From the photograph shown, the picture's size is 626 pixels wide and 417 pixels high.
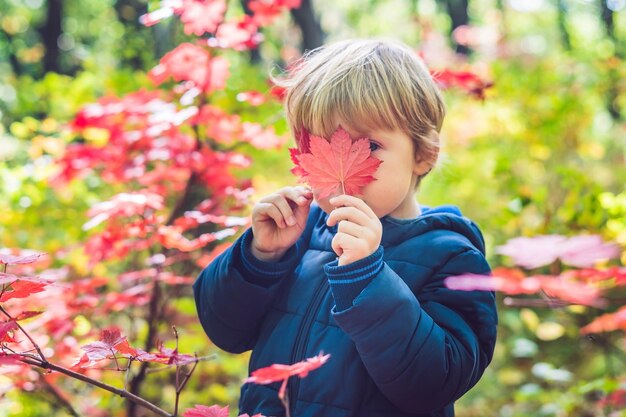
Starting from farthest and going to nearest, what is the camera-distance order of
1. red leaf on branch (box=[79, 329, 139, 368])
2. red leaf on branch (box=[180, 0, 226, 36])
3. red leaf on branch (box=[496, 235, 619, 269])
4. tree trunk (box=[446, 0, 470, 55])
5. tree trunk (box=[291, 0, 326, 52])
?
tree trunk (box=[446, 0, 470, 55]), tree trunk (box=[291, 0, 326, 52]), red leaf on branch (box=[180, 0, 226, 36]), red leaf on branch (box=[79, 329, 139, 368]), red leaf on branch (box=[496, 235, 619, 269])

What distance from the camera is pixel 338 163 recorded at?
111cm

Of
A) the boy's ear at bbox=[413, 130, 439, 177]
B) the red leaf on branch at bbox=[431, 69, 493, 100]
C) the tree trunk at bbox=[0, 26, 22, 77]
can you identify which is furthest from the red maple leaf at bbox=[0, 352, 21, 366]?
the tree trunk at bbox=[0, 26, 22, 77]

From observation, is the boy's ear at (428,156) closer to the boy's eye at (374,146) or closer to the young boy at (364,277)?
the young boy at (364,277)

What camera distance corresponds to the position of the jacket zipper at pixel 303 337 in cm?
129

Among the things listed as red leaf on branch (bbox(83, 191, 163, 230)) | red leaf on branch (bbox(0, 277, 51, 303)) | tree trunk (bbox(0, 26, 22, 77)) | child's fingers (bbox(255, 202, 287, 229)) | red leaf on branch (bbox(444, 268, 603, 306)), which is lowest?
tree trunk (bbox(0, 26, 22, 77))

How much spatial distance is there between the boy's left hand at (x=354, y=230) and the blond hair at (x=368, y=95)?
0.75 ft

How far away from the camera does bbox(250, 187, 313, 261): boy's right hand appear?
1379 mm

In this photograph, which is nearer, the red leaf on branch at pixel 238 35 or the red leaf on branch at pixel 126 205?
the red leaf on branch at pixel 126 205

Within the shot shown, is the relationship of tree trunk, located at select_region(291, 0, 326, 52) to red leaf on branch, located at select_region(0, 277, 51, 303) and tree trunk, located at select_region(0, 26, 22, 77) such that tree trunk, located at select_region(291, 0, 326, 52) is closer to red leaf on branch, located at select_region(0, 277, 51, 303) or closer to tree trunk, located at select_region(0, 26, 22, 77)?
red leaf on branch, located at select_region(0, 277, 51, 303)

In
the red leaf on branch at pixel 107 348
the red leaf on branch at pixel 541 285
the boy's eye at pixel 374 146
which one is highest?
the red leaf on branch at pixel 541 285

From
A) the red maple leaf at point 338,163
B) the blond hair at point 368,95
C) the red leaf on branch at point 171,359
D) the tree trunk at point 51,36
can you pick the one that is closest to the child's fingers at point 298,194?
the blond hair at point 368,95

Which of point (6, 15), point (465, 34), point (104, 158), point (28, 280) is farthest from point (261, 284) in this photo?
point (6, 15)

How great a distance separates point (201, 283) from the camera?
5.15 ft

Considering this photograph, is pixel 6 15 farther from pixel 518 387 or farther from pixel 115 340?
pixel 115 340
